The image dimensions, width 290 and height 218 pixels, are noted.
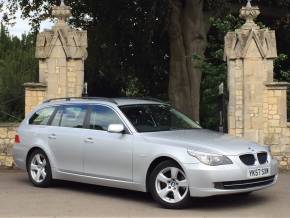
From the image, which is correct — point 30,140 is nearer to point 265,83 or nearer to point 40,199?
point 40,199

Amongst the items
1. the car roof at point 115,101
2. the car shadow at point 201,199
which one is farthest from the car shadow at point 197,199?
the car roof at point 115,101

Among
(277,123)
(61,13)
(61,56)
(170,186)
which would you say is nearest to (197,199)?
(170,186)

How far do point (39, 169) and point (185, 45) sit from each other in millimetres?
13015

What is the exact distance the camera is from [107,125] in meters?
9.90

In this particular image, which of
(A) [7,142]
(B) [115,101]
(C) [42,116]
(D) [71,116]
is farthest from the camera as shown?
(A) [7,142]

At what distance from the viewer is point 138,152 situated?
918 centimetres

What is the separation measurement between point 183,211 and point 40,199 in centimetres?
237

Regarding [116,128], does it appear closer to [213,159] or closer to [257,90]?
[213,159]

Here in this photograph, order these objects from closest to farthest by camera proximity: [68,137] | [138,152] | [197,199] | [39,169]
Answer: [138,152] < [197,199] < [68,137] < [39,169]

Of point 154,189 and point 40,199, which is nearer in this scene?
point 154,189

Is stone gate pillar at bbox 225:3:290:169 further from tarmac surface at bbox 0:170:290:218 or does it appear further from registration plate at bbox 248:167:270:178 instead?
registration plate at bbox 248:167:270:178

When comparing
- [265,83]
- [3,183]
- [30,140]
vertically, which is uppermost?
[265,83]

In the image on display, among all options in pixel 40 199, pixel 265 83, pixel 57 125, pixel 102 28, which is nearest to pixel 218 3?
pixel 102 28

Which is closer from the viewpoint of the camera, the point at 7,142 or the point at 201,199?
the point at 201,199
